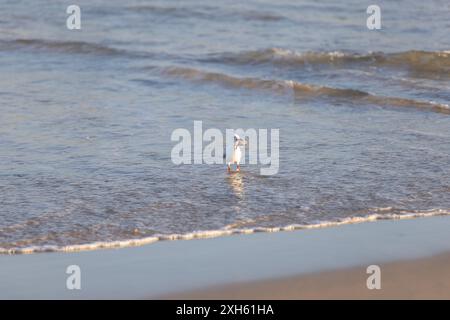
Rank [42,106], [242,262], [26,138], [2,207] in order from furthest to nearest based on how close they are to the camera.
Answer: [42,106], [26,138], [2,207], [242,262]

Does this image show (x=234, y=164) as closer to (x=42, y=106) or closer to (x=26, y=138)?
(x=26, y=138)

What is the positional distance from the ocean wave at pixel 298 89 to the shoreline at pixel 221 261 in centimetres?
397

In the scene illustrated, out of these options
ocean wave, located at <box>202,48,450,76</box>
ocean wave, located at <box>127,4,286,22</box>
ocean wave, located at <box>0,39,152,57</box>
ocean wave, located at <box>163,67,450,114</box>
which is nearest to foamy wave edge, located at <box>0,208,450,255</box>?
ocean wave, located at <box>163,67,450,114</box>

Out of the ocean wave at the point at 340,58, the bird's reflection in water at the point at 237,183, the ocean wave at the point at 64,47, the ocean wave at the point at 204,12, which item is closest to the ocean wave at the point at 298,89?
the ocean wave at the point at 340,58

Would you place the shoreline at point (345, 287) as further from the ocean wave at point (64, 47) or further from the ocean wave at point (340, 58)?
the ocean wave at point (64, 47)

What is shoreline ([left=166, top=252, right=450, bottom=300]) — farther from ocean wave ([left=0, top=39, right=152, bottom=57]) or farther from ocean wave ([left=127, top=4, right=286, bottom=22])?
ocean wave ([left=127, top=4, right=286, bottom=22])

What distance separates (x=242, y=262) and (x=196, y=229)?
2.42ft

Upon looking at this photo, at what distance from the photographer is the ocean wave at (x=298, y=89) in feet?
34.8

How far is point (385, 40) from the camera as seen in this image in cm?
1442

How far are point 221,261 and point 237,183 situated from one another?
5.93ft

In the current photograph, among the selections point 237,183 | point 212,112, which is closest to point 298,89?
point 212,112

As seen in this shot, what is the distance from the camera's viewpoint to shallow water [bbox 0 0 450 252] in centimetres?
716

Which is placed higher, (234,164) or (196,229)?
(234,164)
